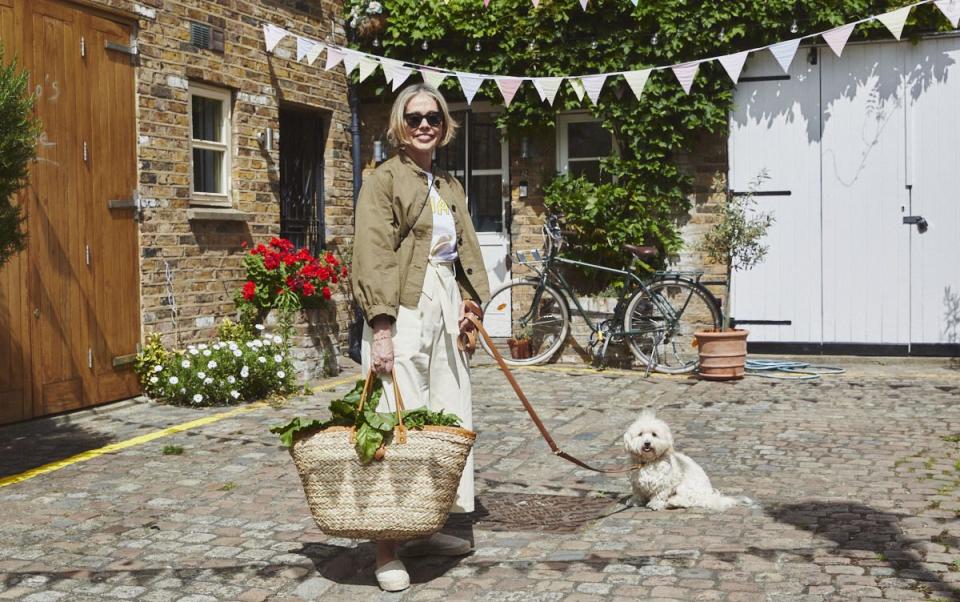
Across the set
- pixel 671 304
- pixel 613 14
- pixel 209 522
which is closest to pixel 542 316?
pixel 671 304

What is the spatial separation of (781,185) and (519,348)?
3116mm

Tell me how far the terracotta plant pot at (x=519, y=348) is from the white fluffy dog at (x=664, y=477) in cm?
553

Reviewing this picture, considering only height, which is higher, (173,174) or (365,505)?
(173,174)

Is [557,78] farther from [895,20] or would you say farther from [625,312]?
[895,20]

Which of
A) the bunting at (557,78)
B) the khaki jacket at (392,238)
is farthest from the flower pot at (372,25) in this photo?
the khaki jacket at (392,238)

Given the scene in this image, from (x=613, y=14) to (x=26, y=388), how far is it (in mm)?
6660

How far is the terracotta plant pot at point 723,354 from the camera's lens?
30.5ft

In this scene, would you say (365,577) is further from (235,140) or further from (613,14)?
(613,14)

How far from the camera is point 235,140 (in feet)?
30.5

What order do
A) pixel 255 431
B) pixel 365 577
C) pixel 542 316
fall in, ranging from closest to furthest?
pixel 365 577 → pixel 255 431 → pixel 542 316

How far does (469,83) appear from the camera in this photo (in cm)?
1052

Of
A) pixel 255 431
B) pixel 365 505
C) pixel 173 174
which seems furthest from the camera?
pixel 173 174

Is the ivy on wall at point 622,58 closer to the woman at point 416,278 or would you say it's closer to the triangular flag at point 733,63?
the triangular flag at point 733,63

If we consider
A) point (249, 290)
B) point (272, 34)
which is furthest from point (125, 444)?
point (272, 34)
